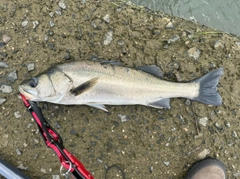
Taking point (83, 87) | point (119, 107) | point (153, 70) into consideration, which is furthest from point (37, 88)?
point (153, 70)

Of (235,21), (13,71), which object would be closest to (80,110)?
(13,71)

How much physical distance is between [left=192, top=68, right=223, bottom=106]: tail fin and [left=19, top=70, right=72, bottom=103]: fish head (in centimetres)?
167

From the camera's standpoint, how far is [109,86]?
3.31 meters

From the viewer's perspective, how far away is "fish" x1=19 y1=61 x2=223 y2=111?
3.19m

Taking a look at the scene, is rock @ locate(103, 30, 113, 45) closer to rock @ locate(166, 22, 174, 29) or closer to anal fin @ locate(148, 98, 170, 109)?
rock @ locate(166, 22, 174, 29)

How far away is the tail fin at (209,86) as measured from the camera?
3.56 m

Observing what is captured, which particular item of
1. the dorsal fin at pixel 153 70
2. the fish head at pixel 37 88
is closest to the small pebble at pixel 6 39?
the fish head at pixel 37 88

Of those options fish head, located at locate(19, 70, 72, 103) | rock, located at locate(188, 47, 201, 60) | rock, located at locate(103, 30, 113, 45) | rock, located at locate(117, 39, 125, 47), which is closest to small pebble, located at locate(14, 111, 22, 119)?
fish head, located at locate(19, 70, 72, 103)

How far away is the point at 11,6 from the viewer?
3604 millimetres

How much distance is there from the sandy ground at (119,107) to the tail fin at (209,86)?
242mm

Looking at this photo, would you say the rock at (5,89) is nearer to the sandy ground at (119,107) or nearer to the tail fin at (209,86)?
the sandy ground at (119,107)

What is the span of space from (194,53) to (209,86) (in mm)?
563

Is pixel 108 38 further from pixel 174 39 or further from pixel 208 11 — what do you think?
pixel 208 11

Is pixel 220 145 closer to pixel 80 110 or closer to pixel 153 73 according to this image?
pixel 153 73
